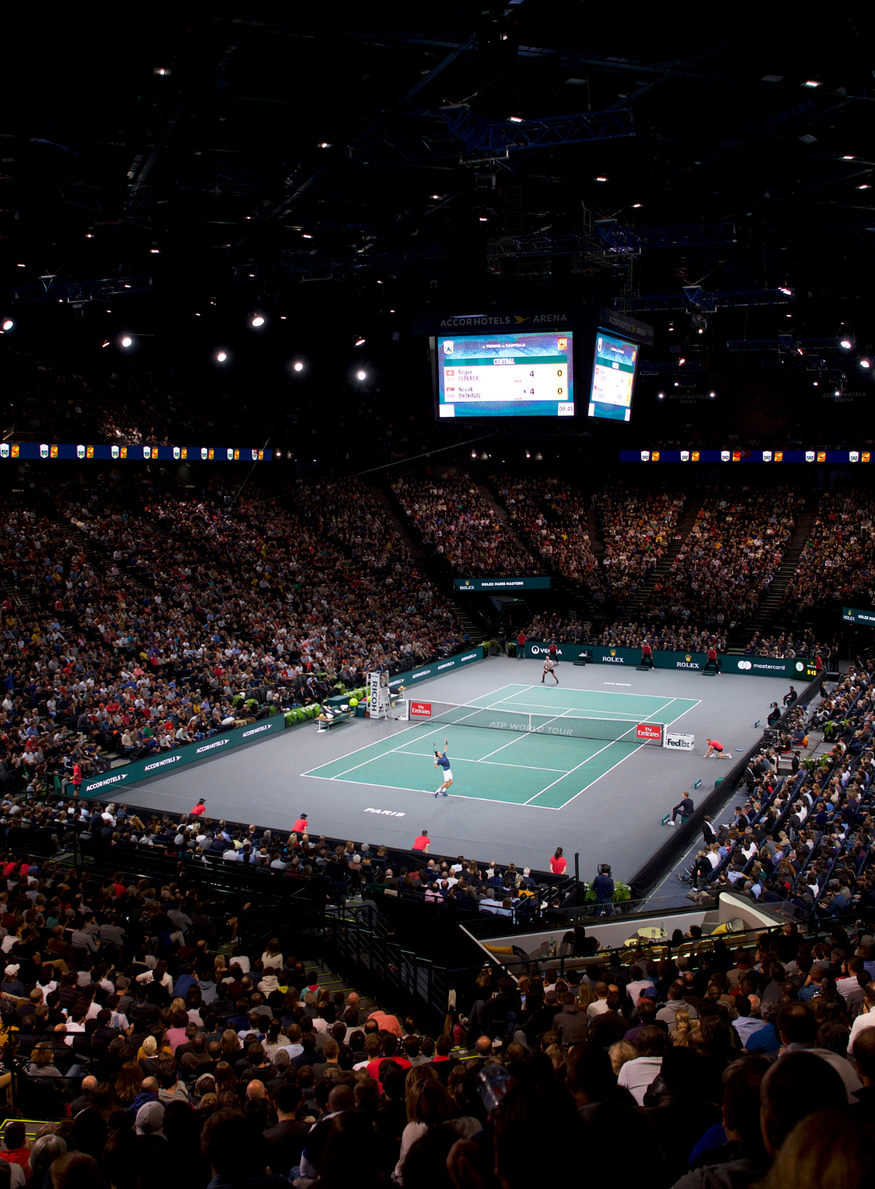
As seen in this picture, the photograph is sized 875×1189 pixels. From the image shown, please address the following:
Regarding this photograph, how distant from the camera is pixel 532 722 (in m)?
37.1

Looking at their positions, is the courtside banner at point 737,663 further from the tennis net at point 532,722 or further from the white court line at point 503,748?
the white court line at point 503,748

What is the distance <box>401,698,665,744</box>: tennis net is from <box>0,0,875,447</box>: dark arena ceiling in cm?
1592

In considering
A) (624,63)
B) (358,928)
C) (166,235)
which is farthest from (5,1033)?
(166,235)

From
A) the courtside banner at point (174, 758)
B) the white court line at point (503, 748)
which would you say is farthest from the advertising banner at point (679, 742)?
the courtside banner at point (174, 758)

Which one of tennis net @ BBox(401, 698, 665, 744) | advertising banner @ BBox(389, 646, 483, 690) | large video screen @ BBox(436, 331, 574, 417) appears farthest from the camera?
advertising banner @ BBox(389, 646, 483, 690)

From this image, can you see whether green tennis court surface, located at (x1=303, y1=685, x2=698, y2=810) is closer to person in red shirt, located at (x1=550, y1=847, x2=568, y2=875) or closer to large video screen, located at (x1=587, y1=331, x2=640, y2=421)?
person in red shirt, located at (x1=550, y1=847, x2=568, y2=875)

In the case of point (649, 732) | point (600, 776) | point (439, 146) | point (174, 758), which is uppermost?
point (439, 146)

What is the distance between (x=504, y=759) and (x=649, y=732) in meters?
5.36

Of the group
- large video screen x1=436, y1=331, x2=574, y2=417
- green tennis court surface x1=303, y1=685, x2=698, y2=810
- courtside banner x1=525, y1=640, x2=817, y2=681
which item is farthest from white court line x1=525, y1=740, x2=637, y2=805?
courtside banner x1=525, y1=640, x2=817, y2=681

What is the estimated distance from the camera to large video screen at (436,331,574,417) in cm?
2773

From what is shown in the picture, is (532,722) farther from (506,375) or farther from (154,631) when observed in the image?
(154,631)

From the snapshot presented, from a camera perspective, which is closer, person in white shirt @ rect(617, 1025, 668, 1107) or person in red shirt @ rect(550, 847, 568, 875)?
person in white shirt @ rect(617, 1025, 668, 1107)

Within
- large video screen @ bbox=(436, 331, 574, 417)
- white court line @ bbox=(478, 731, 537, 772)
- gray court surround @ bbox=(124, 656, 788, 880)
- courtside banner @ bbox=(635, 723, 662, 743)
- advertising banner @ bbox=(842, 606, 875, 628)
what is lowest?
gray court surround @ bbox=(124, 656, 788, 880)

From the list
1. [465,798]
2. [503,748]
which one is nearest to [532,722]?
[503,748]
